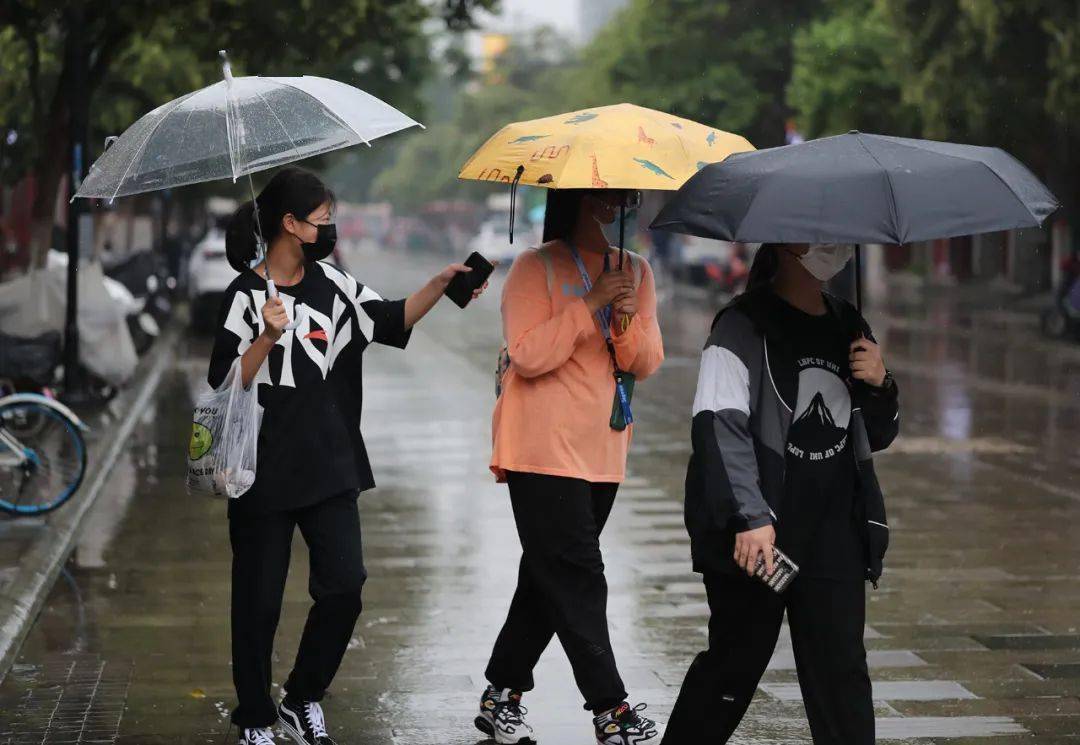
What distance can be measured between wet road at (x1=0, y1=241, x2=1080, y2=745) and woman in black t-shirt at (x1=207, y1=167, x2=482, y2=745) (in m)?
0.60

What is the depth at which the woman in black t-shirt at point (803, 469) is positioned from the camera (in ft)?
14.3

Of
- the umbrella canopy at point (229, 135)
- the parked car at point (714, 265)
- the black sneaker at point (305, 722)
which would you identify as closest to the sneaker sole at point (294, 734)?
the black sneaker at point (305, 722)

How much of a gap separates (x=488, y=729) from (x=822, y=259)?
2.00 meters

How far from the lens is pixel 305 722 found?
5.28 metres

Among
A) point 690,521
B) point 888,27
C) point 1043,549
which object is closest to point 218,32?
point 1043,549

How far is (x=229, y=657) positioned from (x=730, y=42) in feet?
137

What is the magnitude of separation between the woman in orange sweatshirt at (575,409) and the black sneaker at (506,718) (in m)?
0.41

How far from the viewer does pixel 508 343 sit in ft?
17.0

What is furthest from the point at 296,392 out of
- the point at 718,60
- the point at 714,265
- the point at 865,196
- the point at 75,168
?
the point at 718,60

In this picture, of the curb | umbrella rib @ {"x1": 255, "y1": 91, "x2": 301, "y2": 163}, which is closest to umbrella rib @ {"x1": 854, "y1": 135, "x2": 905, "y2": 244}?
umbrella rib @ {"x1": 255, "y1": 91, "x2": 301, "y2": 163}

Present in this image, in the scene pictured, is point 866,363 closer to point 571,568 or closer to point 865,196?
point 865,196

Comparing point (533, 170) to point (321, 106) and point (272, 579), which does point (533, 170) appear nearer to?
point (321, 106)

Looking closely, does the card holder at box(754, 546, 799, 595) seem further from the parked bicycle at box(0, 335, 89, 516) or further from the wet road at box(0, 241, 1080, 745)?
the parked bicycle at box(0, 335, 89, 516)

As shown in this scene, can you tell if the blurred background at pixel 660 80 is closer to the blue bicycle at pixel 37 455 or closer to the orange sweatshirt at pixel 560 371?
the orange sweatshirt at pixel 560 371
